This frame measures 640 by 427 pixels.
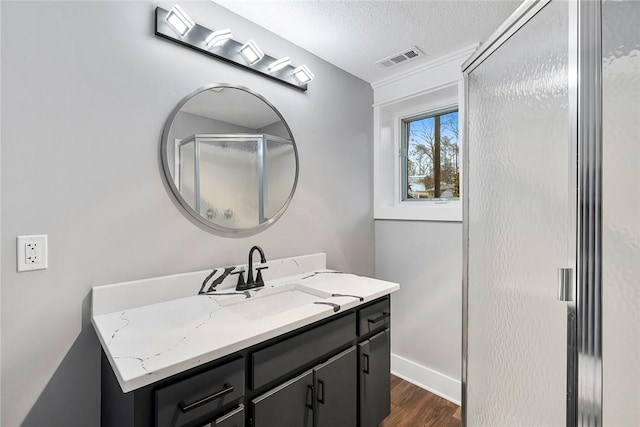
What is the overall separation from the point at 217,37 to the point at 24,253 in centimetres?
122

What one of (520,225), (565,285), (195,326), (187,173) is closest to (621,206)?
(565,285)

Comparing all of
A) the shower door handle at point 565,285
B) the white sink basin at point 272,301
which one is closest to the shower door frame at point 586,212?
the shower door handle at point 565,285

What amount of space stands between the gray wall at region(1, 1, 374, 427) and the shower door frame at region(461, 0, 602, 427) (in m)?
1.46

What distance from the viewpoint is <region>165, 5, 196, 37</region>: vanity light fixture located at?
52.9 inches

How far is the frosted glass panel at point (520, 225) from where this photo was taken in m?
0.92

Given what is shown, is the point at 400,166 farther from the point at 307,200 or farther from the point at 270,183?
the point at 270,183

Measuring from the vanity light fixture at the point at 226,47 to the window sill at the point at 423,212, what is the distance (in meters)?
1.15

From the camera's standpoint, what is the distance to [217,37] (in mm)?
1479

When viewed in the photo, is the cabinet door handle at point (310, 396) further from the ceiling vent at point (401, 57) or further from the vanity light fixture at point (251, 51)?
the ceiling vent at point (401, 57)

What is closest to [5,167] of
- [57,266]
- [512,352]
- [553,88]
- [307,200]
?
[57,266]

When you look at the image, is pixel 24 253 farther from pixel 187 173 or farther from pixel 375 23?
pixel 375 23

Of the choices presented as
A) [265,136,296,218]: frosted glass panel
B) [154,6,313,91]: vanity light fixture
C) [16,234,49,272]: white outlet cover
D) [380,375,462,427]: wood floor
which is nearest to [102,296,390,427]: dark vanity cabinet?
[380,375,462,427]: wood floor

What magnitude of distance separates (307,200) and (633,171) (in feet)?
5.07

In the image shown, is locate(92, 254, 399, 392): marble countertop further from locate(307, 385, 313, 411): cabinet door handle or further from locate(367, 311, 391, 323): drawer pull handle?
locate(307, 385, 313, 411): cabinet door handle
